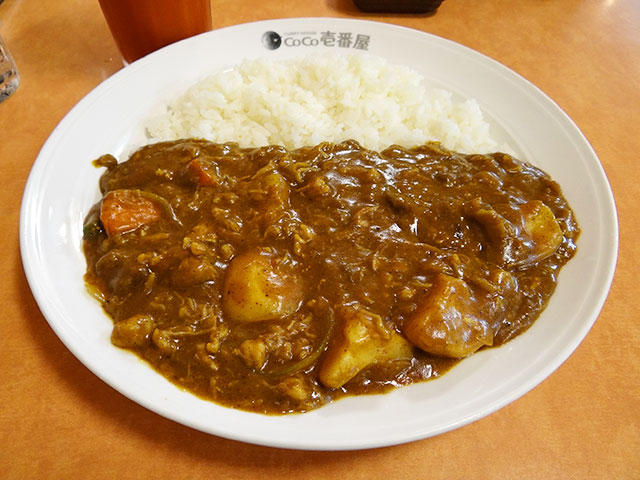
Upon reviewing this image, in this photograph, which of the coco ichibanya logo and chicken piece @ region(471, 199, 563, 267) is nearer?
chicken piece @ region(471, 199, 563, 267)

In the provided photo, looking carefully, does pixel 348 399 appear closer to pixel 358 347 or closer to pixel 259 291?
pixel 358 347

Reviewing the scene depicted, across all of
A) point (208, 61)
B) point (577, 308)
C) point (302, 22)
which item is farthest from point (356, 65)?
point (577, 308)

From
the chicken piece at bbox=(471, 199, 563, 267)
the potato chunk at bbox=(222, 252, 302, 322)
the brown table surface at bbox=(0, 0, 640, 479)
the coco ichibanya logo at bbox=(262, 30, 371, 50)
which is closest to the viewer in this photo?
the brown table surface at bbox=(0, 0, 640, 479)

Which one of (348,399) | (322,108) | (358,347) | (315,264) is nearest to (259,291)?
(315,264)

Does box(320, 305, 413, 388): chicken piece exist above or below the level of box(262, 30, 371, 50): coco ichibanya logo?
below

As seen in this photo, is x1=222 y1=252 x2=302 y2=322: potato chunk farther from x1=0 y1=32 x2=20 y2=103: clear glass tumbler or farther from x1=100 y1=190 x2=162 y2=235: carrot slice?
x1=0 y1=32 x2=20 y2=103: clear glass tumbler

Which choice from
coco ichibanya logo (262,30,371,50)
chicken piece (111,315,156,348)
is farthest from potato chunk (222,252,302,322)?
coco ichibanya logo (262,30,371,50)
